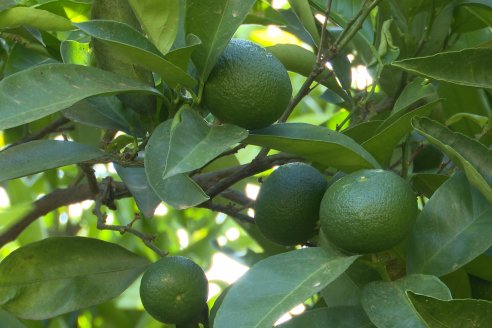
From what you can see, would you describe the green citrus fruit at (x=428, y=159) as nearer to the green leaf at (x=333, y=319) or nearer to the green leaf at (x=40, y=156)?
the green leaf at (x=333, y=319)

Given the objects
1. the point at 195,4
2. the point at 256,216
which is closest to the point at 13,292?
the point at 256,216

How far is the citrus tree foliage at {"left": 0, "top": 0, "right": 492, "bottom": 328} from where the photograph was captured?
101 centimetres

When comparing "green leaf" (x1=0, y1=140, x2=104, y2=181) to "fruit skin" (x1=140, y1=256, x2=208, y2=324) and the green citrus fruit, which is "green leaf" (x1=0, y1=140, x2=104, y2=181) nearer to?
"fruit skin" (x1=140, y1=256, x2=208, y2=324)

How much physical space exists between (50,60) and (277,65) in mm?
513

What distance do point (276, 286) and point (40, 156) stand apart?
43 centimetres

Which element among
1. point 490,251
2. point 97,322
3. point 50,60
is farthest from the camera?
point 97,322

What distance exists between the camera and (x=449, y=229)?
3.69 ft

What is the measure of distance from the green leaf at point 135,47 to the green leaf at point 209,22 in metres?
0.04

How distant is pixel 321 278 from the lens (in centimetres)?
100

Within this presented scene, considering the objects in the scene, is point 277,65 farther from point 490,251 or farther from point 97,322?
point 97,322

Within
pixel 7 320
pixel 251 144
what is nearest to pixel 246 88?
pixel 251 144

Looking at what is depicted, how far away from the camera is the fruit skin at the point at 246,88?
1110 millimetres

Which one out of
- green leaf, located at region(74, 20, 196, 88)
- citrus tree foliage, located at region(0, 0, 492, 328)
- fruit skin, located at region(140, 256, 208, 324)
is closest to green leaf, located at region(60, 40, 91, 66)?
citrus tree foliage, located at region(0, 0, 492, 328)

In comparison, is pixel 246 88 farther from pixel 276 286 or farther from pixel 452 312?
pixel 452 312
